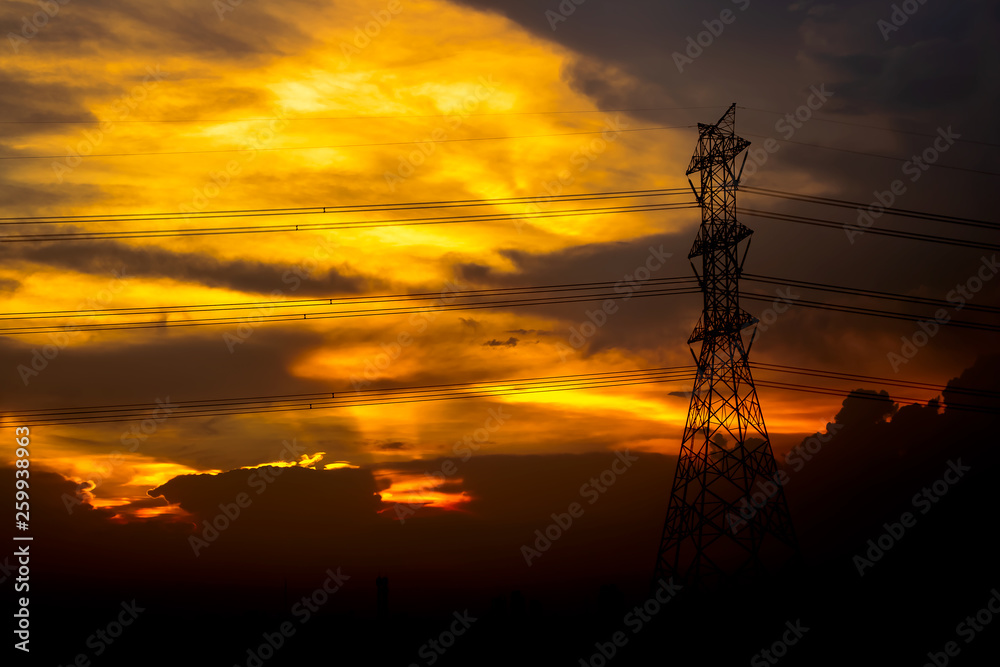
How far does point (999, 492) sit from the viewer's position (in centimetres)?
16300

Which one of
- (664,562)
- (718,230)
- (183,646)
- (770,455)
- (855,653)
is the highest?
(718,230)

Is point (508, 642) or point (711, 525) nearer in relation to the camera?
point (711, 525)

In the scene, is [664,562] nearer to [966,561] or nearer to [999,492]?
[966,561]

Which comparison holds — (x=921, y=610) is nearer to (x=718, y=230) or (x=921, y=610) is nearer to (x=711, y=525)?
(x=711, y=525)

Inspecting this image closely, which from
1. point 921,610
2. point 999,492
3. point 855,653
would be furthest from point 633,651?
point 999,492

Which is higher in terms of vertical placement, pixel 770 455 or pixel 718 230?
pixel 718 230

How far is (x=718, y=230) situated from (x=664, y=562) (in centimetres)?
1951

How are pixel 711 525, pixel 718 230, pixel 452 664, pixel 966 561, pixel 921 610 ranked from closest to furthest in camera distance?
pixel 711 525, pixel 718 230, pixel 452 664, pixel 921 610, pixel 966 561

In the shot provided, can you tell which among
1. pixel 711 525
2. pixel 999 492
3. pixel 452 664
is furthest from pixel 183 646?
pixel 999 492

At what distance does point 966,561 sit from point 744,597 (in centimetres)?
10062

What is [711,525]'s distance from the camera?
146ft

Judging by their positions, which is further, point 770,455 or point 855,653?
point 855,653

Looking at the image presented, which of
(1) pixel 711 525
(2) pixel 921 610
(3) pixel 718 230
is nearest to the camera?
(1) pixel 711 525

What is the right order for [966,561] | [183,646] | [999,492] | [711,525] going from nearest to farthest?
[711,525], [183,646], [966,561], [999,492]
